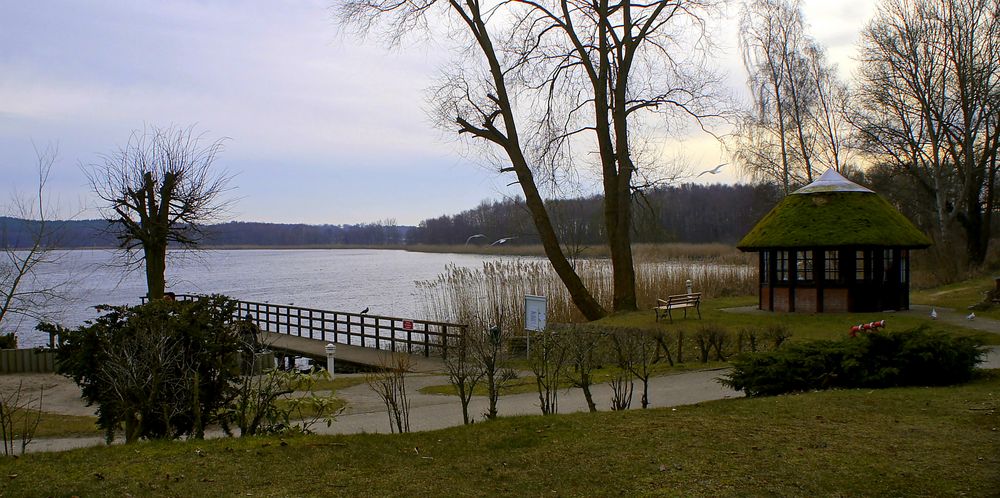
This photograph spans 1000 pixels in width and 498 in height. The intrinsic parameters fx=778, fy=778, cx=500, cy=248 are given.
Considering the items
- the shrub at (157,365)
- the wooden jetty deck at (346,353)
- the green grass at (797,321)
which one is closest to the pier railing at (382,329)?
the wooden jetty deck at (346,353)

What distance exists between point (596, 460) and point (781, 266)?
1463 centimetres

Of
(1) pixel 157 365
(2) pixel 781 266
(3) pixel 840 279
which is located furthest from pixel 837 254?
(1) pixel 157 365

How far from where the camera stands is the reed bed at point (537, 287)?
73.5 ft

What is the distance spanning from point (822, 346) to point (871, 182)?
3145 centimetres

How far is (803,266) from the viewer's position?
751 inches

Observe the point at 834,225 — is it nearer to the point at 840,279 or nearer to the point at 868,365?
the point at 840,279

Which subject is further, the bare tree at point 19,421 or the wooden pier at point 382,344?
the wooden pier at point 382,344

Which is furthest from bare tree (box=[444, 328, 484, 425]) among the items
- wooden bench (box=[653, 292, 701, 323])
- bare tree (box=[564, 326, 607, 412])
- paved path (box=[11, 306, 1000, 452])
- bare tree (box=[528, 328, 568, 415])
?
wooden bench (box=[653, 292, 701, 323])

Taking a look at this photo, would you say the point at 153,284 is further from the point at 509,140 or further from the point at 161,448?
the point at 161,448

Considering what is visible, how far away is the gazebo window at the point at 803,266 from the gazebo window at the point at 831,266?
1.15 feet

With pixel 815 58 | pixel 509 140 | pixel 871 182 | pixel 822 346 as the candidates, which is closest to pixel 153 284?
pixel 509 140

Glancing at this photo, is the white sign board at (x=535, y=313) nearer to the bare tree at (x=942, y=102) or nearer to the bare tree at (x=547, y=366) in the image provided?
the bare tree at (x=547, y=366)

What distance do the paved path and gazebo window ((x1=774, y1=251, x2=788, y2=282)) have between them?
463cm

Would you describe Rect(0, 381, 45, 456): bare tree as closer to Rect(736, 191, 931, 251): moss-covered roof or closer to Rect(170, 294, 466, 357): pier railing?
Rect(170, 294, 466, 357): pier railing
